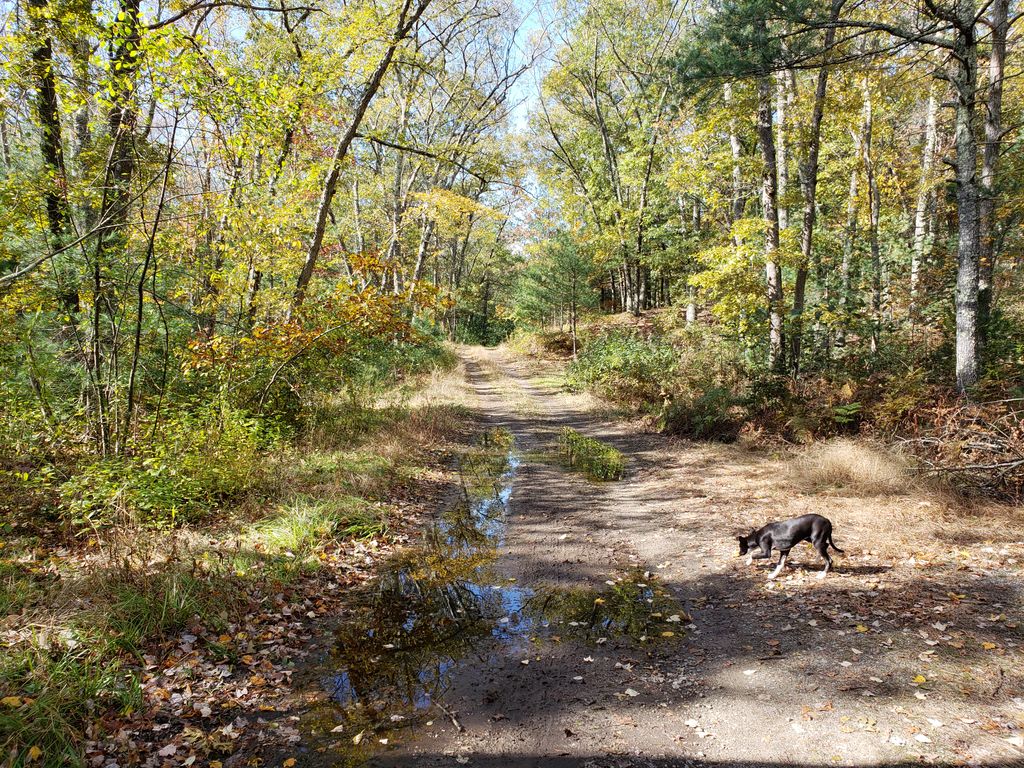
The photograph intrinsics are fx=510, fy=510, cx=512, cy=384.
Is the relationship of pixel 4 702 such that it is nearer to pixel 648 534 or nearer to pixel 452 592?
pixel 452 592

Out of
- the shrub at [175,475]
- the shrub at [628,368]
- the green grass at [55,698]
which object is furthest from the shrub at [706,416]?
the green grass at [55,698]

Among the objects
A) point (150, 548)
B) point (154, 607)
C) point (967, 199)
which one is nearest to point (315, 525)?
point (150, 548)

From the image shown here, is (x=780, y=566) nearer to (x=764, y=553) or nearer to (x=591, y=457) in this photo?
(x=764, y=553)

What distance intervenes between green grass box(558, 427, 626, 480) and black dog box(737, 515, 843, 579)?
13.2ft

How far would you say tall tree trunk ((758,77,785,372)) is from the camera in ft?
36.2

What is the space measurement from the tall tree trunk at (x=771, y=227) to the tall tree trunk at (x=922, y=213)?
99.1 inches

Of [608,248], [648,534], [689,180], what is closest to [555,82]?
[608,248]

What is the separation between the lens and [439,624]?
4.75m

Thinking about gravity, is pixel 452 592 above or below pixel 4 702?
below

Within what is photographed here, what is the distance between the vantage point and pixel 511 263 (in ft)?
156

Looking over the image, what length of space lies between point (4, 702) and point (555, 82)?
29.4m

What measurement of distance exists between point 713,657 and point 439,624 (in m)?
2.38

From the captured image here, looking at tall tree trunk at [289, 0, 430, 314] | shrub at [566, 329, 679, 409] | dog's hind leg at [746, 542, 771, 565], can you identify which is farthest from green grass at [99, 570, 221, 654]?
shrub at [566, 329, 679, 409]

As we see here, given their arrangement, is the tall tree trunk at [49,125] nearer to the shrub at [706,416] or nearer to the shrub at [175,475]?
the shrub at [175,475]
